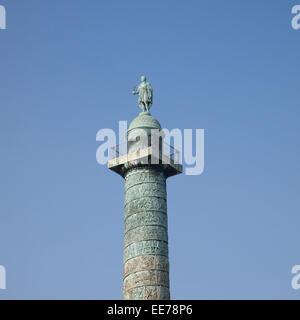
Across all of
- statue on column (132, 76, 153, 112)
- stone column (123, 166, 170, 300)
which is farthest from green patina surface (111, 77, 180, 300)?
statue on column (132, 76, 153, 112)

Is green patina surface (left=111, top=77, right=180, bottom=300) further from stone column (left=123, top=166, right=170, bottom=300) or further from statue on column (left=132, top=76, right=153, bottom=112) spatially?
statue on column (left=132, top=76, right=153, bottom=112)

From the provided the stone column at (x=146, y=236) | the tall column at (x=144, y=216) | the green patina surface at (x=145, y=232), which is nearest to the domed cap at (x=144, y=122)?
the tall column at (x=144, y=216)

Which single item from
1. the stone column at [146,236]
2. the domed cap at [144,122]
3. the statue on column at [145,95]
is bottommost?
the stone column at [146,236]

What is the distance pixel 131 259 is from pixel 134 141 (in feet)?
17.0

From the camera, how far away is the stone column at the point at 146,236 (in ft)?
74.4

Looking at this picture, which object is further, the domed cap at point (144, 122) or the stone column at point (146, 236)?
the domed cap at point (144, 122)

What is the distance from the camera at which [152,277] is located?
22.6m

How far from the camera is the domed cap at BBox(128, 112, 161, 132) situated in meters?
26.1

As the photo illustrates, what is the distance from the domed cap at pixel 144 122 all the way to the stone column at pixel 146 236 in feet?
6.91

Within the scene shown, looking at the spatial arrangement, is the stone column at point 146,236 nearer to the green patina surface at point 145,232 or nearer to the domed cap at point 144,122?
the green patina surface at point 145,232
